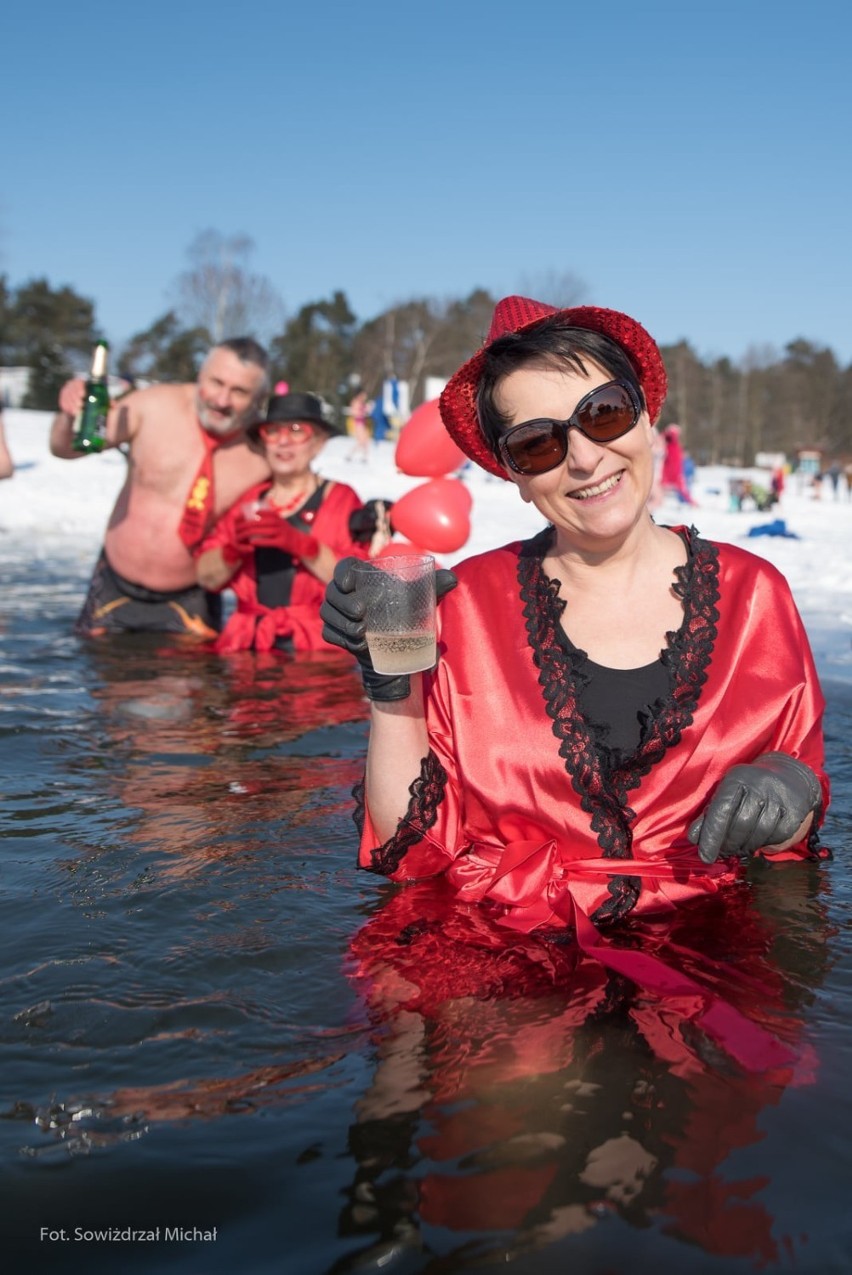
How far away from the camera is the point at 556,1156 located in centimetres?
181

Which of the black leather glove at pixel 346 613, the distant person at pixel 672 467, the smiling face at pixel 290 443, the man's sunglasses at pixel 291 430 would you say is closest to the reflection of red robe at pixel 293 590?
the smiling face at pixel 290 443

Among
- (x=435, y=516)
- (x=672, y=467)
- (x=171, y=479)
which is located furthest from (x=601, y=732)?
(x=672, y=467)

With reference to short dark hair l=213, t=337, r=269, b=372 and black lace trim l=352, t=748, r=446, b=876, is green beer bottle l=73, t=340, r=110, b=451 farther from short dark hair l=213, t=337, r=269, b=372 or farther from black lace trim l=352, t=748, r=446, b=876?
black lace trim l=352, t=748, r=446, b=876

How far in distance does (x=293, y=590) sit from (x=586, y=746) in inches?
159

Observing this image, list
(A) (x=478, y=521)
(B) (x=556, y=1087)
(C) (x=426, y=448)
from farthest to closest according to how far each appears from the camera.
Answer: (A) (x=478, y=521) < (C) (x=426, y=448) < (B) (x=556, y=1087)

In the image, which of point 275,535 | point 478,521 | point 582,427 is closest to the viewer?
point 582,427

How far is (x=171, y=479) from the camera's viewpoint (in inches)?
259

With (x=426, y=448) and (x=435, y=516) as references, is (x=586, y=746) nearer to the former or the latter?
(x=435, y=516)

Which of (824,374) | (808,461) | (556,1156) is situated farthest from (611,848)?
(824,374)

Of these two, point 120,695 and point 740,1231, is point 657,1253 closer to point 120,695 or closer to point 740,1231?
point 740,1231

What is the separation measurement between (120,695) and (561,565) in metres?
3.15

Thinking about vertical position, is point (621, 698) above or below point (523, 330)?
below

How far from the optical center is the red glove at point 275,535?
5863 millimetres

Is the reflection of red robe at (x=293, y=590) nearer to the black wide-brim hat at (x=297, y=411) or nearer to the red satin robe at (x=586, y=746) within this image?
the black wide-brim hat at (x=297, y=411)
